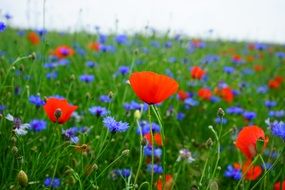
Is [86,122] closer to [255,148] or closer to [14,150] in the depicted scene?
[14,150]

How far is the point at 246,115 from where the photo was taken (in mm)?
2492

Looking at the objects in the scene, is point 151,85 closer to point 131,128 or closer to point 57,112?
point 57,112

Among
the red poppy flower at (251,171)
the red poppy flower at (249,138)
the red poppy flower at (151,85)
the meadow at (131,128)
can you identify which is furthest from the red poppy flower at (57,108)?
the red poppy flower at (251,171)

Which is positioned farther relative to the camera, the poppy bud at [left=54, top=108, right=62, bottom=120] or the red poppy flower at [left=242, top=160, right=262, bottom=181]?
the red poppy flower at [left=242, top=160, right=262, bottom=181]

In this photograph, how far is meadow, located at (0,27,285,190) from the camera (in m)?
1.26

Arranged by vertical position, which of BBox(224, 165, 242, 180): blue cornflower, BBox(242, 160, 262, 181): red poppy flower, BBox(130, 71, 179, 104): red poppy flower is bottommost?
BBox(224, 165, 242, 180): blue cornflower

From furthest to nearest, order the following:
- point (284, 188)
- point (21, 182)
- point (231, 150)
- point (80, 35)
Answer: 1. point (80, 35)
2. point (231, 150)
3. point (284, 188)
4. point (21, 182)

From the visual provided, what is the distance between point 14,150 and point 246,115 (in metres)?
1.62

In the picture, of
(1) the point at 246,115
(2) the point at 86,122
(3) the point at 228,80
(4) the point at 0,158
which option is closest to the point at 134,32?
(3) the point at 228,80

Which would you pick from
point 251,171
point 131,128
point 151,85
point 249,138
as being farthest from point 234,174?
point 151,85

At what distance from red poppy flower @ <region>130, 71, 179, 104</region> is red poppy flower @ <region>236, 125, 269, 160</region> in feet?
0.92

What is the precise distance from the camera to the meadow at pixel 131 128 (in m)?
1.26

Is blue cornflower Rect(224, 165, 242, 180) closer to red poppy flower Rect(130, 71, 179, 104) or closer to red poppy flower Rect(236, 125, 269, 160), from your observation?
red poppy flower Rect(236, 125, 269, 160)

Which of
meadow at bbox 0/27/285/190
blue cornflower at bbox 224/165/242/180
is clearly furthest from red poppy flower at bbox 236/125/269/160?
blue cornflower at bbox 224/165/242/180
